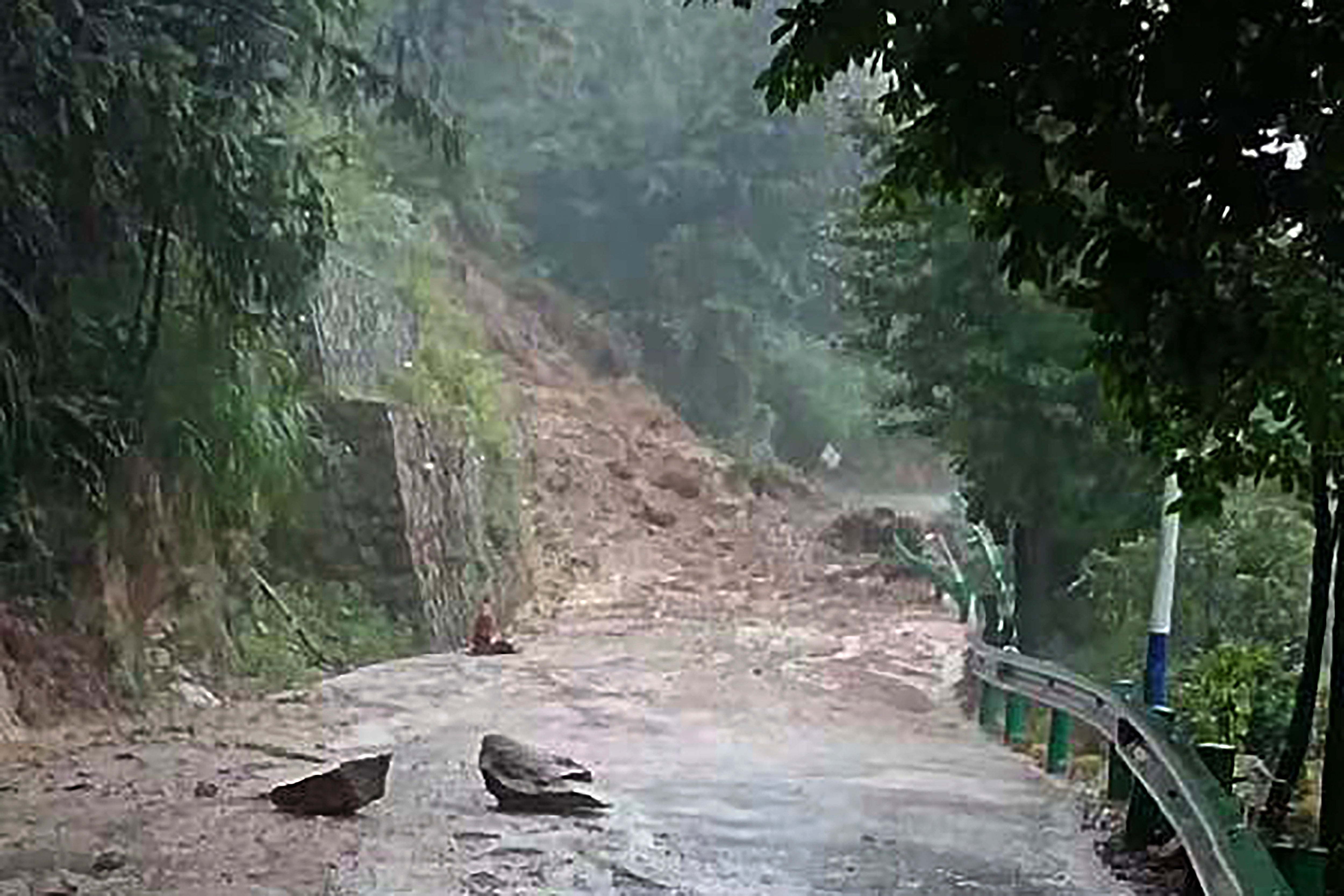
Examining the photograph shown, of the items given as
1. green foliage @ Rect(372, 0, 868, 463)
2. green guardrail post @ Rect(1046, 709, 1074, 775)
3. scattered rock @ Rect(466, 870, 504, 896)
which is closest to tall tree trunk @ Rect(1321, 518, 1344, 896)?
scattered rock @ Rect(466, 870, 504, 896)

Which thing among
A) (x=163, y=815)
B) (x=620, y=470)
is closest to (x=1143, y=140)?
(x=163, y=815)

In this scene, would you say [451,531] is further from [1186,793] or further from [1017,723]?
[1186,793]

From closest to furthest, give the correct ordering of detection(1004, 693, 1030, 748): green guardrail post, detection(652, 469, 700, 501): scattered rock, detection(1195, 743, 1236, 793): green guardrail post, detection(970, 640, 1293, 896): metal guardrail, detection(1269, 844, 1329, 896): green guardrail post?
detection(970, 640, 1293, 896): metal guardrail < detection(1269, 844, 1329, 896): green guardrail post < detection(1195, 743, 1236, 793): green guardrail post < detection(1004, 693, 1030, 748): green guardrail post < detection(652, 469, 700, 501): scattered rock

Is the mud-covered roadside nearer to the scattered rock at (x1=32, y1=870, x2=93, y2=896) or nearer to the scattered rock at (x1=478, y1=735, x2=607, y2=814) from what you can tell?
the scattered rock at (x1=32, y1=870, x2=93, y2=896)

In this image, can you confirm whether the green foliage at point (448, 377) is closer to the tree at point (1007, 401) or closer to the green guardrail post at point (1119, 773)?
the tree at point (1007, 401)

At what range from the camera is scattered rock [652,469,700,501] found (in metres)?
35.6

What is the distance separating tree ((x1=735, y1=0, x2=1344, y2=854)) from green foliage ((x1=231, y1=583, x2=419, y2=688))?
1316 cm

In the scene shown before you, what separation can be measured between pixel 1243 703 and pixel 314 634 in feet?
40.9

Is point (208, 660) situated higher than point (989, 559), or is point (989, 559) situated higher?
point (989, 559)

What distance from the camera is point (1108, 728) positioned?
30.5 ft

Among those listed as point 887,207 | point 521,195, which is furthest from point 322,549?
point 521,195

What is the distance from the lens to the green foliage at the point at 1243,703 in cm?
915

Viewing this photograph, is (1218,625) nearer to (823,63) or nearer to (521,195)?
(823,63)

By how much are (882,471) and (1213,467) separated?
40.0 meters
